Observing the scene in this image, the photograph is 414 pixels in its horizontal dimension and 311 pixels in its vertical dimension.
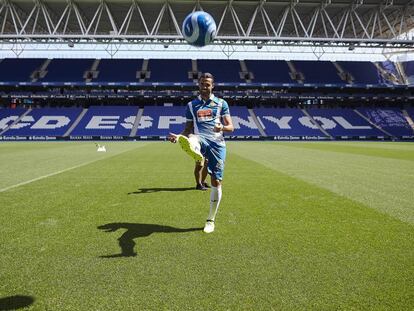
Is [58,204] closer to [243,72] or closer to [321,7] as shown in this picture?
[321,7]

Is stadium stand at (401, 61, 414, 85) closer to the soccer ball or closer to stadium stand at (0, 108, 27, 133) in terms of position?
the soccer ball

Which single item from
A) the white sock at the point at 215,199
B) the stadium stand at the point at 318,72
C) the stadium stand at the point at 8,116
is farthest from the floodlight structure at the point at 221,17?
the white sock at the point at 215,199

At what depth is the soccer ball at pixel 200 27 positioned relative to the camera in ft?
24.8

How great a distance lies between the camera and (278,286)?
9.41 feet

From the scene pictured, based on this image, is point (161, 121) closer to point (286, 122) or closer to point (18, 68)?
point (286, 122)

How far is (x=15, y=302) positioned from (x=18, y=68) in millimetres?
55202

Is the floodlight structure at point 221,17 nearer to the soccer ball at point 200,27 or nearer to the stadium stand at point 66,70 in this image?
the stadium stand at point 66,70

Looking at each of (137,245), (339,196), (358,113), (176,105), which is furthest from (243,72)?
(137,245)

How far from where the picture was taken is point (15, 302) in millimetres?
2564

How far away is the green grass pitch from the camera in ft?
8.79

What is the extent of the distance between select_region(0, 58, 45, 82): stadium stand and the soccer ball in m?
46.9

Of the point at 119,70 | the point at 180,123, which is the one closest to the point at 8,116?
the point at 119,70

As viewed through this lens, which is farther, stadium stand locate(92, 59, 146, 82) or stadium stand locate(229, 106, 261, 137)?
stadium stand locate(92, 59, 146, 82)

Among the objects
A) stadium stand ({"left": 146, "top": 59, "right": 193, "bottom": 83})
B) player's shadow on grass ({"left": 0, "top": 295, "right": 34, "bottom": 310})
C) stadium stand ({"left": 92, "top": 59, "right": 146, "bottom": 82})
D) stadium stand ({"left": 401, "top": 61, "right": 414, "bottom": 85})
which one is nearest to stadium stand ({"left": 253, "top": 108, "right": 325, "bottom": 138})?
stadium stand ({"left": 146, "top": 59, "right": 193, "bottom": 83})
